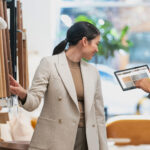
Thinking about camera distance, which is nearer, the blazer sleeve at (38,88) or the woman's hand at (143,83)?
the blazer sleeve at (38,88)

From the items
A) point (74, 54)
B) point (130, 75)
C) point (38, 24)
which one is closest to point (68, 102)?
point (74, 54)

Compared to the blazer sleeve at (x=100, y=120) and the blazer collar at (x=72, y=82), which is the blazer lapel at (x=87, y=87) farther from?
the blazer sleeve at (x=100, y=120)

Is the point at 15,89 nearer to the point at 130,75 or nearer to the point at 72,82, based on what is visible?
the point at 72,82

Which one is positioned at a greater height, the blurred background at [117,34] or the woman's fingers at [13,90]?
the blurred background at [117,34]

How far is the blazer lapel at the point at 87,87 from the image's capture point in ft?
9.06

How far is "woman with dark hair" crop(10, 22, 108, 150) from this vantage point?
2719 mm

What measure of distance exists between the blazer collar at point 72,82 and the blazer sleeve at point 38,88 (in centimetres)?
11

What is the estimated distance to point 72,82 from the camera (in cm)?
277

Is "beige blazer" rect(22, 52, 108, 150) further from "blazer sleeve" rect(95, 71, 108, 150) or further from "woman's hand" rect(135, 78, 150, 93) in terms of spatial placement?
"woman's hand" rect(135, 78, 150, 93)

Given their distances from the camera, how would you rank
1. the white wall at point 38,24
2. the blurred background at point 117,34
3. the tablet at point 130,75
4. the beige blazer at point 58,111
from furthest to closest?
1. the blurred background at point 117,34
2. the white wall at point 38,24
3. the tablet at point 130,75
4. the beige blazer at point 58,111

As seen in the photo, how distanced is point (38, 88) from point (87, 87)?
0.37 metres

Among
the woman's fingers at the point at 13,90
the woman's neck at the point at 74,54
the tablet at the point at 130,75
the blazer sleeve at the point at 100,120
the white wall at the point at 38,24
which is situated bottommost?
the blazer sleeve at the point at 100,120

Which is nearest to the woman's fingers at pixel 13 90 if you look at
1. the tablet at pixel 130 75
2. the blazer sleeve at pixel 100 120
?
the blazer sleeve at pixel 100 120

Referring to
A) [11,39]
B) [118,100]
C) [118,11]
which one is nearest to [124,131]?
[118,100]
